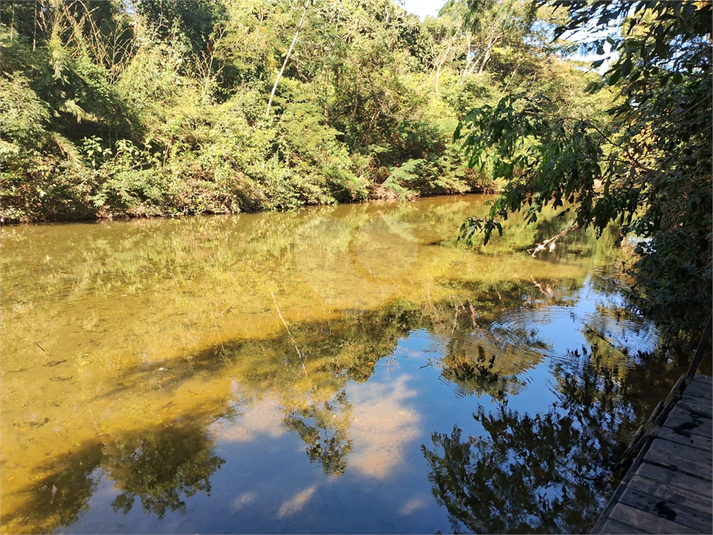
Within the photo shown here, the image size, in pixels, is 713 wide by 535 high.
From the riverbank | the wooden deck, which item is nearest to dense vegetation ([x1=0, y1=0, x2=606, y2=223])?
the riverbank

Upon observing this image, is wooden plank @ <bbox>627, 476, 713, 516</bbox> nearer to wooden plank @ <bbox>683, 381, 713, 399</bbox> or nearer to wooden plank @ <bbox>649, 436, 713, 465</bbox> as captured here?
wooden plank @ <bbox>649, 436, 713, 465</bbox>

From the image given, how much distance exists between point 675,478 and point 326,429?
6.77 ft

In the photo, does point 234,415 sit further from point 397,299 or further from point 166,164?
point 166,164

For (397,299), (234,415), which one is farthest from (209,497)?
(397,299)

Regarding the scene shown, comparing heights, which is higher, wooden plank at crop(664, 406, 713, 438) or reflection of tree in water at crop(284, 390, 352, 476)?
wooden plank at crop(664, 406, 713, 438)

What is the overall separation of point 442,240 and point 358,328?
5.96 m

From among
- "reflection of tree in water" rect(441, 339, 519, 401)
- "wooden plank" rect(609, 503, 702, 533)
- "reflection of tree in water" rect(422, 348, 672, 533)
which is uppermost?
"wooden plank" rect(609, 503, 702, 533)

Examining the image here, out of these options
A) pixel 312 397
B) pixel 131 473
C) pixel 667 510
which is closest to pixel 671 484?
pixel 667 510

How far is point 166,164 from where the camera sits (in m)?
13.2

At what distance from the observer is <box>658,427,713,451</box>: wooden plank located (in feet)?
7.96

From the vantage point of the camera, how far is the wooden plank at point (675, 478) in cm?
209

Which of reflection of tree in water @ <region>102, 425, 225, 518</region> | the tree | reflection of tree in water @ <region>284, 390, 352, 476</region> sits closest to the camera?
the tree

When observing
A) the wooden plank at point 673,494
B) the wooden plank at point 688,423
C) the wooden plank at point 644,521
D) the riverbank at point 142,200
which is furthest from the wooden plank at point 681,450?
the riverbank at point 142,200

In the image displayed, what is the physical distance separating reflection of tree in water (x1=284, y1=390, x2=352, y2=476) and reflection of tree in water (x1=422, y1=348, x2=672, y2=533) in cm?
58
